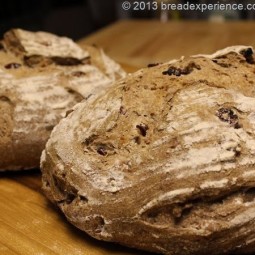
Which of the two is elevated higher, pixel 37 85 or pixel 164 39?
pixel 37 85

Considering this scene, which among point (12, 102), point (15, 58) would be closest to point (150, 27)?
point (15, 58)

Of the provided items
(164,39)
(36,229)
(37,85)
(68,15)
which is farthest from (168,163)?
(68,15)

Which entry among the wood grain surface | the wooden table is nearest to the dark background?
the wood grain surface

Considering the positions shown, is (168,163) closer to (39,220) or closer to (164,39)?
(39,220)

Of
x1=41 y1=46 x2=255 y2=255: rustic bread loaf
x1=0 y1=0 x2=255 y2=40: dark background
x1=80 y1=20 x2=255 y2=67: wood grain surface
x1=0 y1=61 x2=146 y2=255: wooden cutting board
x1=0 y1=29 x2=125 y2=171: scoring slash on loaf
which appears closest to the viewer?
x1=41 y1=46 x2=255 y2=255: rustic bread loaf

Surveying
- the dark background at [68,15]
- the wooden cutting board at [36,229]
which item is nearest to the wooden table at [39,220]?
the wooden cutting board at [36,229]

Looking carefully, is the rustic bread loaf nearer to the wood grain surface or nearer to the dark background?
the wood grain surface
